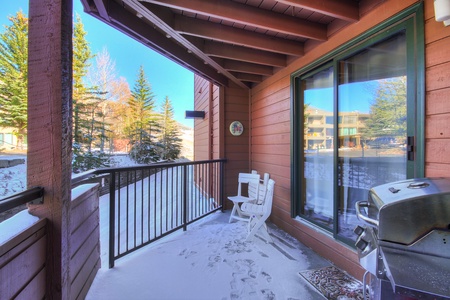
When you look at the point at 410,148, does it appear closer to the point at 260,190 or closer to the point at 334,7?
the point at 334,7

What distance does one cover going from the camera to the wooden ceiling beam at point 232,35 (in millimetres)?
2176

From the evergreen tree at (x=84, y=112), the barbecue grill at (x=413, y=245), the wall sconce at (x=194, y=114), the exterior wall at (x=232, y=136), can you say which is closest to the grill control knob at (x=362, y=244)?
the barbecue grill at (x=413, y=245)

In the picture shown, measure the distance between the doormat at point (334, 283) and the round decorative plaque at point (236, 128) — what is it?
99.0 inches

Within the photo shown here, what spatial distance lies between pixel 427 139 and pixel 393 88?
0.51 m

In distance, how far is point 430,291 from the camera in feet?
2.25

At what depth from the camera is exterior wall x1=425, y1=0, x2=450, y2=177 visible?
1.33 m

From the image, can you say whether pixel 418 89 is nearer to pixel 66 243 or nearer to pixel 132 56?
pixel 66 243

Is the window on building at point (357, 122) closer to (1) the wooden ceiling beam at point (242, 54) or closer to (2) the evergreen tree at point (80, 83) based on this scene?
(1) the wooden ceiling beam at point (242, 54)

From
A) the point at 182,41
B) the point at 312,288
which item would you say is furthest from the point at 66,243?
the point at 182,41

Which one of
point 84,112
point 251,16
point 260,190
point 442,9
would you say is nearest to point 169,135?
point 84,112

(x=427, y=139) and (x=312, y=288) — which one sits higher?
(x=427, y=139)

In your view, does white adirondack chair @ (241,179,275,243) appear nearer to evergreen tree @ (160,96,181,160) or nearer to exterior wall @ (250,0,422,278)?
exterior wall @ (250,0,422,278)

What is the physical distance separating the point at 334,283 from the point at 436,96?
5.12 ft

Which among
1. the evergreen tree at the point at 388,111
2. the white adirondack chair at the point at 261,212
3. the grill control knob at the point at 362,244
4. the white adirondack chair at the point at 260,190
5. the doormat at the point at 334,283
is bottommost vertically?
the doormat at the point at 334,283
